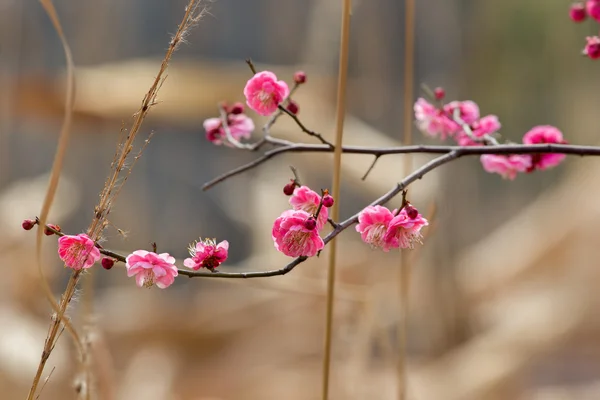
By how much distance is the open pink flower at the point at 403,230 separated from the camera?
0.89ft

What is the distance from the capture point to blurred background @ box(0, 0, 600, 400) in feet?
3.51

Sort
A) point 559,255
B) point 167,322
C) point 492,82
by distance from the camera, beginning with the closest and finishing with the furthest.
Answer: point 559,255 → point 167,322 → point 492,82

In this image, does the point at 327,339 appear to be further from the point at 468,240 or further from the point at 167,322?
the point at 468,240

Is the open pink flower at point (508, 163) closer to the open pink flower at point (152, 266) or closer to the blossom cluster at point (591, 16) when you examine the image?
the blossom cluster at point (591, 16)

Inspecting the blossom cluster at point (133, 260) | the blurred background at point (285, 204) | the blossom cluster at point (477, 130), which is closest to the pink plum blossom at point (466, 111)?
the blossom cluster at point (477, 130)

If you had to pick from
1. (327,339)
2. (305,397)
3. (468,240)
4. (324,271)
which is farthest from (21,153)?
(327,339)

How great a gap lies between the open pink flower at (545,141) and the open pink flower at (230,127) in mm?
163

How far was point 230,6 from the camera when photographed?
161 centimetres

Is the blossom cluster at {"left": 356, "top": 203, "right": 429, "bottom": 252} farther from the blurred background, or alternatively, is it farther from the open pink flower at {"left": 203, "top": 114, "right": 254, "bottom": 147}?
the blurred background

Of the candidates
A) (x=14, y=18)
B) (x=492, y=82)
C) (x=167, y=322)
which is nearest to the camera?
(x=14, y=18)

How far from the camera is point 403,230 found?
277mm

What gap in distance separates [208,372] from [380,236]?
118cm

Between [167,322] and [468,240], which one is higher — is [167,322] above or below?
below

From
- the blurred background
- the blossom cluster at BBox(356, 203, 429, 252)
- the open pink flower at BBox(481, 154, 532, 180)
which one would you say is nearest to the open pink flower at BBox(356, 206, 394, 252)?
the blossom cluster at BBox(356, 203, 429, 252)
